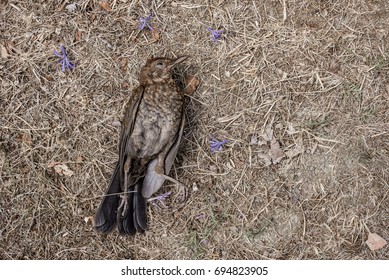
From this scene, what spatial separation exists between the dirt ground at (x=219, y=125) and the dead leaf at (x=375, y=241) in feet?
0.14

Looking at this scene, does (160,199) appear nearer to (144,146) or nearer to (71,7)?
(144,146)

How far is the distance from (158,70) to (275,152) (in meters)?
1.21

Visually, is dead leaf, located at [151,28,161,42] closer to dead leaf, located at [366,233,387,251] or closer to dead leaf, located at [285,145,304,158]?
dead leaf, located at [285,145,304,158]

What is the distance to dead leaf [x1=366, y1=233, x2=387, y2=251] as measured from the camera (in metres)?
4.04

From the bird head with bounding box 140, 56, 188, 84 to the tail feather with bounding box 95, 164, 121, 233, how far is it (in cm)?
76

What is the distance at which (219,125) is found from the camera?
13.4 ft

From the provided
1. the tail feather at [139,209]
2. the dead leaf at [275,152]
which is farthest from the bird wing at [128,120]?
the dead leaf at [275,152]

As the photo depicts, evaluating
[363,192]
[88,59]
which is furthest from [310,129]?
[88,59]

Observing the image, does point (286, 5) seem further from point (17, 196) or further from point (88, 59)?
point (17, 196)

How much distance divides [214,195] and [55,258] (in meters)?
1.47

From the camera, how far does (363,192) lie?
407cm

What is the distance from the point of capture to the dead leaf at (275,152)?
407 cm

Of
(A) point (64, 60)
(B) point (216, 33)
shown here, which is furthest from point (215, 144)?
(A) point (64, 60)

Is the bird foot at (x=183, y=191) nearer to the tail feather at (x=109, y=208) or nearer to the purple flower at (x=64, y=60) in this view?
the tail feather at (x=109, y=208)
